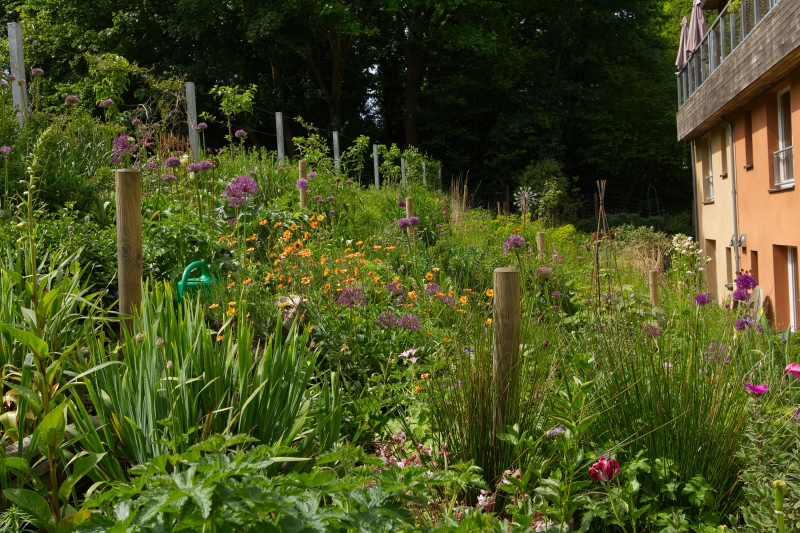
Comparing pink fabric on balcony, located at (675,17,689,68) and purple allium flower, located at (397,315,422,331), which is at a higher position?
pink fabric on balcony, located at (675,17,689,68)

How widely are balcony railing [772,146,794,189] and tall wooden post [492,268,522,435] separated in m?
8.65

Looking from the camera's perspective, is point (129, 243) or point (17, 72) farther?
point (17, 72)

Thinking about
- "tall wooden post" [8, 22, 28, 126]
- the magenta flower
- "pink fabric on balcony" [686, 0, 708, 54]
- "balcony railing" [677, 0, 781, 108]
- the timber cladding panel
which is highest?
"pink fabric on balcony" [686, 0, 708, 54]

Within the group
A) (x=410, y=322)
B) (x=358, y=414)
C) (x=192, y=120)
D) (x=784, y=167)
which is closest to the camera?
(x=358, y=414)

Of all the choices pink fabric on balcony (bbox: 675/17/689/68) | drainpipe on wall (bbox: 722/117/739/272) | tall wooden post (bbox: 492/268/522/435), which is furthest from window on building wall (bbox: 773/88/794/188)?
tall wooden post (bbox: 492/268/522/435)

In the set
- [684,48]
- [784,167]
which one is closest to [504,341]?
[784,167]

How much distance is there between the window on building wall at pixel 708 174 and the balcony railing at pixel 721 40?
49.0 inches

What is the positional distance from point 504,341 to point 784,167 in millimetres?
9521

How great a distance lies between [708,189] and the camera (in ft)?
60.0

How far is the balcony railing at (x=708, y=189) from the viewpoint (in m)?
17.6

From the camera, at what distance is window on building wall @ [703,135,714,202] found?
1731cm

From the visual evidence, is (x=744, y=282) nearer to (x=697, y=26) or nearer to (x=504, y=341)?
(x=504, y=341)

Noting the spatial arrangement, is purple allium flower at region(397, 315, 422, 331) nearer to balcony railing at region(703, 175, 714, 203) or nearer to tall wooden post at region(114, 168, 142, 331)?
tall wooden post at region(114, 168, 142, 331)

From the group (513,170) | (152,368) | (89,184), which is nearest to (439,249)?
(89,184)
